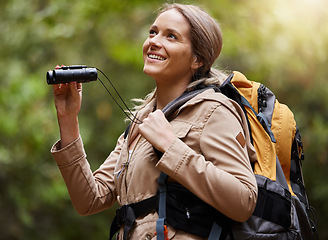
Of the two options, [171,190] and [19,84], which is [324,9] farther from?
[171,190]

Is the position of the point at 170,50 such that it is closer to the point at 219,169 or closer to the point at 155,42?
the point at 155,42

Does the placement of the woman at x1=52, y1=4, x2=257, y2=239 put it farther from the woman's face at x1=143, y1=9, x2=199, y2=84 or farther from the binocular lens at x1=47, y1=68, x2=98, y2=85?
the binocular lens at x1=47, y1=68, x2=98, y2=85

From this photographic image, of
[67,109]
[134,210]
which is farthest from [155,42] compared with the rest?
[134,210]

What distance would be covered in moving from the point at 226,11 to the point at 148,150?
5691 millimetres

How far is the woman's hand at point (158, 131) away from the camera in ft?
8.20

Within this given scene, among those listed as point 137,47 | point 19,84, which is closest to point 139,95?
point 137,47

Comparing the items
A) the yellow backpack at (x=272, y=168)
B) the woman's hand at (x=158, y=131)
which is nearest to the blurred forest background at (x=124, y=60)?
the yellow backpack at (x=272, y=168)

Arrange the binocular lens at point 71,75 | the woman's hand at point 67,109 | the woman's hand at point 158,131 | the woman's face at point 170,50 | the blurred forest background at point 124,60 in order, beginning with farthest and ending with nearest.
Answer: the blurred forest background at point 124,60 → the woman's hand at point 67,109 → the woman's face at point 170,50 → the binocular lens at point 71,75 → the woman's hand at point 158,131

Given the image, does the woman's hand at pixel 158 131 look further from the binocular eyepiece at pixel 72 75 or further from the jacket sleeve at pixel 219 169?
the binocular eyepiece at pixel 72 75

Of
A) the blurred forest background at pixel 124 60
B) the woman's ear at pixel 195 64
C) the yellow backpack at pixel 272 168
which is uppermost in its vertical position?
the woman's ear at pixel 195 64

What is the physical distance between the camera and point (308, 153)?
24.4 feet

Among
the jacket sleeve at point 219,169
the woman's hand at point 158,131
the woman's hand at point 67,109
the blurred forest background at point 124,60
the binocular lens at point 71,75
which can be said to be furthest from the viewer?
the blurred forest background at point 124,60

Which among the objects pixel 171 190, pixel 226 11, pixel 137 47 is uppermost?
pixel 171 190

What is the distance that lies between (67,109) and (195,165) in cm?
96
